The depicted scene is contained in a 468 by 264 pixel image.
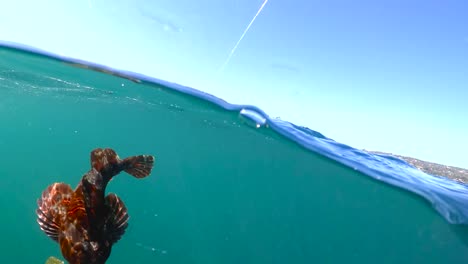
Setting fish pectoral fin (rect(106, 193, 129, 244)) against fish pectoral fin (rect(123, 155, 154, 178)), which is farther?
fish pectoral fin (rect(123, 155, 154, 178))

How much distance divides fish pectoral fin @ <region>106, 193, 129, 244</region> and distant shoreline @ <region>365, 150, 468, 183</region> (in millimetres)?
11464

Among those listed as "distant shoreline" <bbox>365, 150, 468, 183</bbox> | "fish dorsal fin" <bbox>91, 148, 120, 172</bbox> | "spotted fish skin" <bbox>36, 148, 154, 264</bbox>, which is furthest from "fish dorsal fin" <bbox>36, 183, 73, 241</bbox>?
"distant shoreline" <bbox>365, 150, 468, 183</bbox>

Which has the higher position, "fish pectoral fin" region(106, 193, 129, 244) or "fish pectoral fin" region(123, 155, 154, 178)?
"fish pectoral fin" region(123, 155, 154, 178)

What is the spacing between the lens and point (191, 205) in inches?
1321

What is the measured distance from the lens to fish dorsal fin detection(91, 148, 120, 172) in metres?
3.99

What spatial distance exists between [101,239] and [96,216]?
0.30 metres

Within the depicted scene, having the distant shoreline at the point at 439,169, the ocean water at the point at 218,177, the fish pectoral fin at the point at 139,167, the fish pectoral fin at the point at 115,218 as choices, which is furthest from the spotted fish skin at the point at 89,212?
the distant shoreline at the point at 439,169

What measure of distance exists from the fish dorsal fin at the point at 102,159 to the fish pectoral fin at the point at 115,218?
381 mm

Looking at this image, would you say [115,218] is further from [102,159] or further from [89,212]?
[102,159]

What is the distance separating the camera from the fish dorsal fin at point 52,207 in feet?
12.3

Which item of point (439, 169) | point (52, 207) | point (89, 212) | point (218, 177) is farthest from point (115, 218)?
point (218, 177)

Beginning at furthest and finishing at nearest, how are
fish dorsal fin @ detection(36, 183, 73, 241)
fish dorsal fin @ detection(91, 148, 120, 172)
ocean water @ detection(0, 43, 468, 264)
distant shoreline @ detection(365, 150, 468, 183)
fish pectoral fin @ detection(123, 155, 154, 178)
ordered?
ocean water @ detection(0, 43, 468, 264), distant shoreline @ detection(365, 150, 468, 183), fish pectoral fin @ detection(123, 155, 154, 178), fish dorsal fin @ detection(91, 148, 120, 172), fish dorsal fin @ detection(36, 183, 73, 241)

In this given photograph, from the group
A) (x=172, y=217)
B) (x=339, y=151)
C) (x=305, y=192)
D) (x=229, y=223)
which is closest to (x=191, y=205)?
(x=229, y=223)

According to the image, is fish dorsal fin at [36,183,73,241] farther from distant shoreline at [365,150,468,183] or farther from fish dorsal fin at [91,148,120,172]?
distant shoreline at [365,150,468,183]
